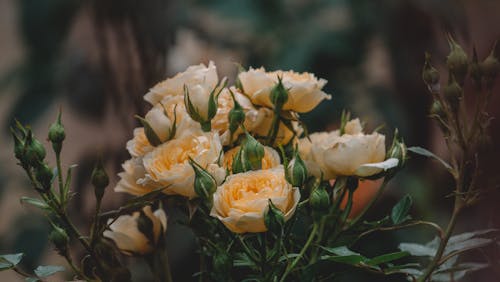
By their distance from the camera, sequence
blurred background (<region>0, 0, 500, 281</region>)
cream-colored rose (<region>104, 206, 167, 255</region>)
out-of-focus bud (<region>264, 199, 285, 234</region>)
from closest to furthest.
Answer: out-of-focus bud (<region>264, 199, 285, 234</region>)
cream-colored rose (<region>104, 206, 167, 255</region>)
blurred background (<region>0, 0, 500, 281</region>)

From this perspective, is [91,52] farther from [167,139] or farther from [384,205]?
[167,139]

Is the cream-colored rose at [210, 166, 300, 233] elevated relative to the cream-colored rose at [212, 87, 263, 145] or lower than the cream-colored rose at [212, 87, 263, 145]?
lower

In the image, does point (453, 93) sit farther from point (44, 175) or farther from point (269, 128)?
point (44, 175)

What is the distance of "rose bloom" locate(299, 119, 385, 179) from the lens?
0.49 metres

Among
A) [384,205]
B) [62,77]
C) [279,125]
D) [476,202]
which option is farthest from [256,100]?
[62,77]

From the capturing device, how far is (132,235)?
0.54m

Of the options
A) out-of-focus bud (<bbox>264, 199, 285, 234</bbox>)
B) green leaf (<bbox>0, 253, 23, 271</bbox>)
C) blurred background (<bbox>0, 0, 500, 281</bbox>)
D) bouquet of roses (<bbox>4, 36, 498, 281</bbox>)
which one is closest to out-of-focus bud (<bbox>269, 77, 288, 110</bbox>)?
bouquet of roses (<bbox>4, 36, 498, 281</bbox>)

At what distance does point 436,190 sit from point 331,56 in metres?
0.35

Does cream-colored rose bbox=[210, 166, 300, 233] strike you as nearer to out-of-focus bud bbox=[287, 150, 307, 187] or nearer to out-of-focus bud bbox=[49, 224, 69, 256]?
out-of-focus bud bbox=[287, 150, 307, 187]

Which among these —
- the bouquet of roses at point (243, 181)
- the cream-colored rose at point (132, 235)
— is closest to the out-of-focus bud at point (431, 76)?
the bouquet of roses at point (243, 181)

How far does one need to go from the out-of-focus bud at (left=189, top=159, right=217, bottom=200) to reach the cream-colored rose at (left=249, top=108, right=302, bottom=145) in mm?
84

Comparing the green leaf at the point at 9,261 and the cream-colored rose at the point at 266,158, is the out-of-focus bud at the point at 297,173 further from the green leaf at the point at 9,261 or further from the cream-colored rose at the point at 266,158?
the green leaf at the point at 9,261

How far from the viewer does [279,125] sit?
553 mm

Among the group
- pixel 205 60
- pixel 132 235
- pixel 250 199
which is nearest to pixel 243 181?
pixel 250 199
